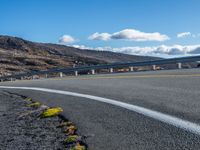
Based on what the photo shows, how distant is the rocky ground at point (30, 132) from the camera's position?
607 cm

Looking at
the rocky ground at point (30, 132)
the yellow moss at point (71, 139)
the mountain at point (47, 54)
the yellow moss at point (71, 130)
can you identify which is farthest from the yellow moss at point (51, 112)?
the mountain at point (47, 54)

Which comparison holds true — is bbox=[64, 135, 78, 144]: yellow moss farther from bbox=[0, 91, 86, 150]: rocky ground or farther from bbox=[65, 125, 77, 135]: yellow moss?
bbox=[65, 125, 77, 135]: yellow moss

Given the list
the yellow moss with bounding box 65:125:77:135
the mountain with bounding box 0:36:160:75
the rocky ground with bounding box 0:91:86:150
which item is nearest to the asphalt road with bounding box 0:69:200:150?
the yellow moss with bounding box 65:125:77:135

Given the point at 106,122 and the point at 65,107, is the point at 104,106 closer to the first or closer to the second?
the point at 65,107

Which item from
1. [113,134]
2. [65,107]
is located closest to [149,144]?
[113,134]

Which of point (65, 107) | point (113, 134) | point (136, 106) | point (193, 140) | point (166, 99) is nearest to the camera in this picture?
point (193, 140)

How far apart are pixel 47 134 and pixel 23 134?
464 millimetres

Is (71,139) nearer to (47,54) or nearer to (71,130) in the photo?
(71,130)

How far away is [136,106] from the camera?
823cm

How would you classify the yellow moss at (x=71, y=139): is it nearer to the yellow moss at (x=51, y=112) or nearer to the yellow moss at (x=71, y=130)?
the yellow moss at (x=71, y=130)

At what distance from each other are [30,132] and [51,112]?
1.92 m

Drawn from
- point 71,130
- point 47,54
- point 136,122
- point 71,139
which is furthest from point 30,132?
point 47,54

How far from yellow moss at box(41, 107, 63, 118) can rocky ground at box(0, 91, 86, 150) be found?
137 millimetres

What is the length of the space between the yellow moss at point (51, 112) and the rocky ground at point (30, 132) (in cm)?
14
